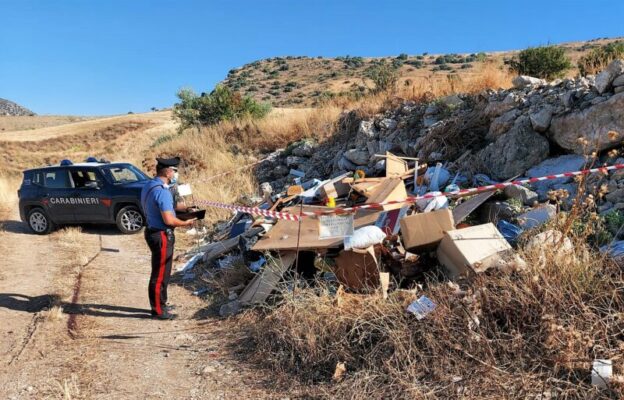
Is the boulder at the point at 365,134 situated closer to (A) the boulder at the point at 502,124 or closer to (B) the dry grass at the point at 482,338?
(A) the boulder at the point at 502,124

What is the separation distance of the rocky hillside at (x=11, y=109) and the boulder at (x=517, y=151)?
358 feet

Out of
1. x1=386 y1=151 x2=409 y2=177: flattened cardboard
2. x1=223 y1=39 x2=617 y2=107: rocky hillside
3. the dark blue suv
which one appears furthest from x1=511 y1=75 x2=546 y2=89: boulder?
x1=223 y1=39 x2=617 y2=107: rocky hillside

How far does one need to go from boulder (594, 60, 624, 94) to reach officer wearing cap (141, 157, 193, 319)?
570 cm

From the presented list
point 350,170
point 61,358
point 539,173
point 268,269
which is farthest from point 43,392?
point 350,170

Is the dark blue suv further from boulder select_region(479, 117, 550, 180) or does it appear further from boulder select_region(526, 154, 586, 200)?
boulder select_region(526, 154, 586, 200)

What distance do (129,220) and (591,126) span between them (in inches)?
349

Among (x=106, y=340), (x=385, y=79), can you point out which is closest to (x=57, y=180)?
(x=106, y=340)

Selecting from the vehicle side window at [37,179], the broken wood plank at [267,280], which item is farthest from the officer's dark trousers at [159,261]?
the vehicle side window at [37,179]

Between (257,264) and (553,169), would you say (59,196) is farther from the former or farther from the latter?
(553,169)

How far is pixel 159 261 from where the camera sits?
18.3ft

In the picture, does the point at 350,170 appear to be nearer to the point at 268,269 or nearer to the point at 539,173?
the point at 539,173

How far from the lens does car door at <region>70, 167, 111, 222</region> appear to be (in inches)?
419

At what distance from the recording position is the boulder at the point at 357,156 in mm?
10336

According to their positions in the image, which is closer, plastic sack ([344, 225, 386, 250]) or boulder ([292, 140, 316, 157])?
plastic sack ([344, 225, 386, 250])
